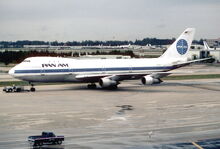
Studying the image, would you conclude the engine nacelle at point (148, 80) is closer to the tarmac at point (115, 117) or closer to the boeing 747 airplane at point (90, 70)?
the boeing 747 airplane at point (90, 70)

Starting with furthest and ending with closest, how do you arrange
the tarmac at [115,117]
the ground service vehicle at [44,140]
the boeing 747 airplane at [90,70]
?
the boeing 747 airplane at [90,70]
the tarmac at [115,117]
the ground service vehicle at [44,140]

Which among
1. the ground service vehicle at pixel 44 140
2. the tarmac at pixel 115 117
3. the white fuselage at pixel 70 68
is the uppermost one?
the white fuselage at pixel 70 68

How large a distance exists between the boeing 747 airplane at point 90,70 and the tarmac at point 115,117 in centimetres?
198

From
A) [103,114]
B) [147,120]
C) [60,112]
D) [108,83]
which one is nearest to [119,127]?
[147,120]

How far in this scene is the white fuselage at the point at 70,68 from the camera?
57750mm

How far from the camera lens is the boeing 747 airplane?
190 feet

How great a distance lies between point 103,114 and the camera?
39.4 meters

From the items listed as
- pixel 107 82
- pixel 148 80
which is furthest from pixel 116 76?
pixel 148 80

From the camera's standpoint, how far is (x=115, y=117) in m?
37.6

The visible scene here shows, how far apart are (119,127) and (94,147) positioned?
7138mm

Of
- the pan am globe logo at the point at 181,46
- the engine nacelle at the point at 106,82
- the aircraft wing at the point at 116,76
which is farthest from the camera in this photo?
the pan am globe logo at the point at 181,46

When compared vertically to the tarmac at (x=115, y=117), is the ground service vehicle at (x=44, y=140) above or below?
above

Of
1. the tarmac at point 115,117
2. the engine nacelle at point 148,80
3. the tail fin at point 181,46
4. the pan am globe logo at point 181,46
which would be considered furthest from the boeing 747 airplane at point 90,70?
the pan am globe logo at point 181,46

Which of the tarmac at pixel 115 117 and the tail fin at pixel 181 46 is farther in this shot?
the tail fin at pixel 181 46
